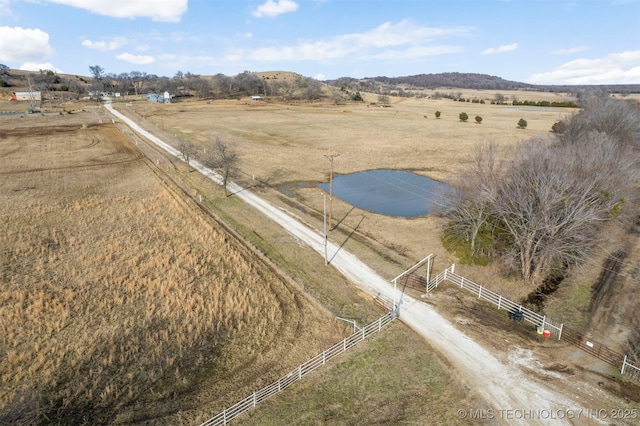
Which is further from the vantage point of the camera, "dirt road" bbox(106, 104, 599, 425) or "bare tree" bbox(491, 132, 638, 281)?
"bare tree" bbox(491, 132, 638, 281)

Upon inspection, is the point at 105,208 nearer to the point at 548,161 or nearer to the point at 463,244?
the point at 463,244

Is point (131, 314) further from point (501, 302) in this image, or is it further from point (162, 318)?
point (501, 302)

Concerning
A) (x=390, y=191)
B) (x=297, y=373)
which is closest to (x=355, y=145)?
(x=390, y=191)

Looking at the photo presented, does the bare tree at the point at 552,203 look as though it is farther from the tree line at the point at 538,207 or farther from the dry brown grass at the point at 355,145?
the dry brown grass at the point at 355,145

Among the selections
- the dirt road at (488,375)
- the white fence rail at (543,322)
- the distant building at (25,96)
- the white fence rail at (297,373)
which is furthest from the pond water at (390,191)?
the distant building at (25,96)

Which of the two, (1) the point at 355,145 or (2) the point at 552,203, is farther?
(1) the point at 355,145

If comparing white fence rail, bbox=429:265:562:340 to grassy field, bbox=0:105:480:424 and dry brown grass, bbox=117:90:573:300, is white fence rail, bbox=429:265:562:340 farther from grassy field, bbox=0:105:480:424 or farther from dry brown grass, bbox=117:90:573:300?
grassy field, bbox=0:105:480:424

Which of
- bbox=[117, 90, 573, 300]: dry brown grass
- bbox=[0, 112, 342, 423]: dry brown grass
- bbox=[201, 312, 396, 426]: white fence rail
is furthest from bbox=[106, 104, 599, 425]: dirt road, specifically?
bbox=[0, 112, 342, 423]: dry brown grass
